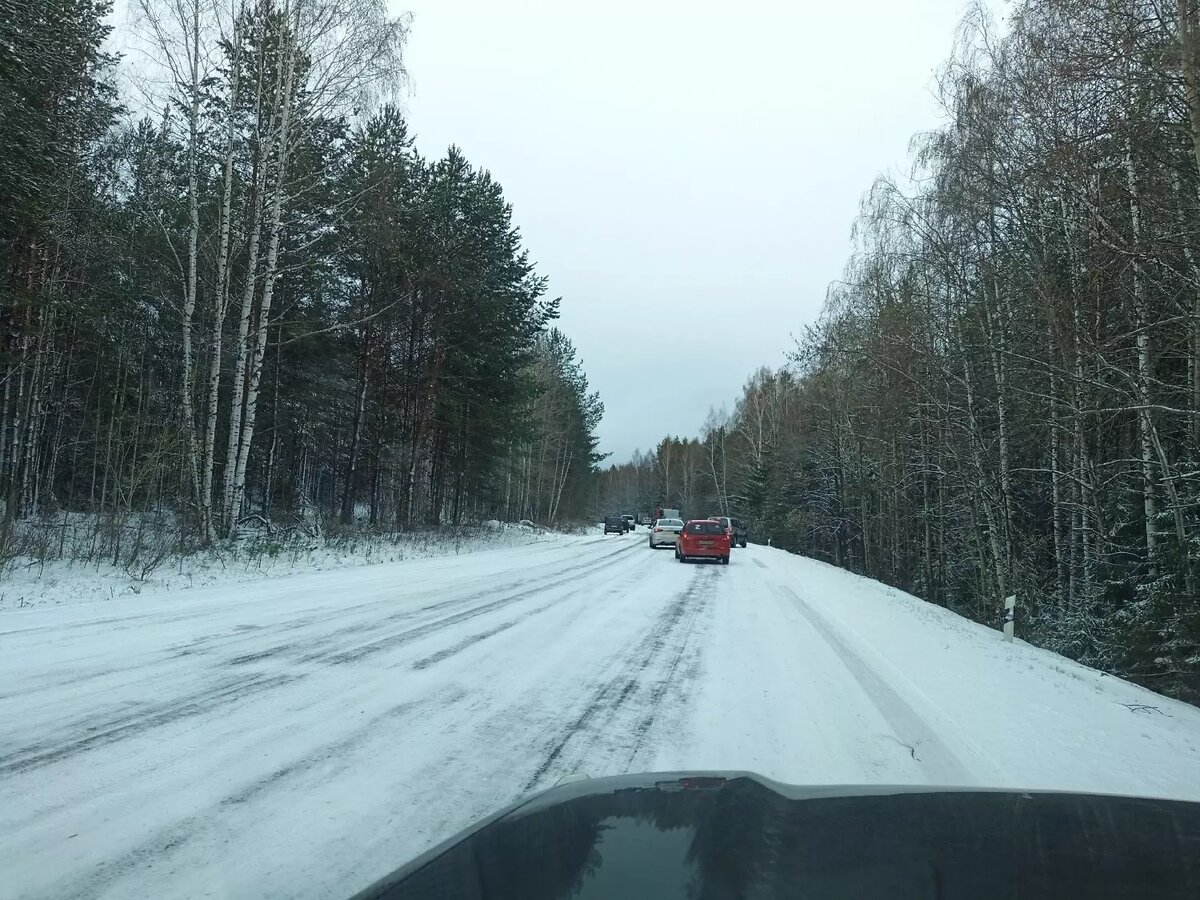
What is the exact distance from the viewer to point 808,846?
2289 mm

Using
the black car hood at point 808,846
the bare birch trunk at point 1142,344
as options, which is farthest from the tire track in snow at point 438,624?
the bare birch trunk at point 1142,344

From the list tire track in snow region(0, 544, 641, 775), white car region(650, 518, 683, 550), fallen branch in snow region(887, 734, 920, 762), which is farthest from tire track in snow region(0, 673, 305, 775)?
white car region(650, 518, 683, 550)

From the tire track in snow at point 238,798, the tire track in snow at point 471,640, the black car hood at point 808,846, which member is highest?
the black car hood at point 808,846

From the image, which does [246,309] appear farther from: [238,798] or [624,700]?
[238,798]

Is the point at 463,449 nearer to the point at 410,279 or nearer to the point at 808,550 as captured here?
the point at 410,279

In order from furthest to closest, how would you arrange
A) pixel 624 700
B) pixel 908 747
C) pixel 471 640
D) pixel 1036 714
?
pixel 471 640 < pixel 1036 714 < pixel 624 700 < pixel 908 747

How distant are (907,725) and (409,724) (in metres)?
3.51

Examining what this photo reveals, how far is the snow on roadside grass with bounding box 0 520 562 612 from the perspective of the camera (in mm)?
9961

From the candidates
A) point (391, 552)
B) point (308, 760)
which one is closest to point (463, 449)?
point (391, 552)

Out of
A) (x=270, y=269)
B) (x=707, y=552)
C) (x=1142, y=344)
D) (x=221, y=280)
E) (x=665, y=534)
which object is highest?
(x=270, y=269)

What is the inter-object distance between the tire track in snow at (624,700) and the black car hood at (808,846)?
1348 mm

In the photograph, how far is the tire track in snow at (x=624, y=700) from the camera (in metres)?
4.24

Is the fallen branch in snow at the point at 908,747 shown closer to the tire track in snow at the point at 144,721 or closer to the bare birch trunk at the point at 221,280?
the tire track in snow at the point at 144,721

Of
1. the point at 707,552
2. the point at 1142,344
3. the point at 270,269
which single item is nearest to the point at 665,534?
the point at 707,552
